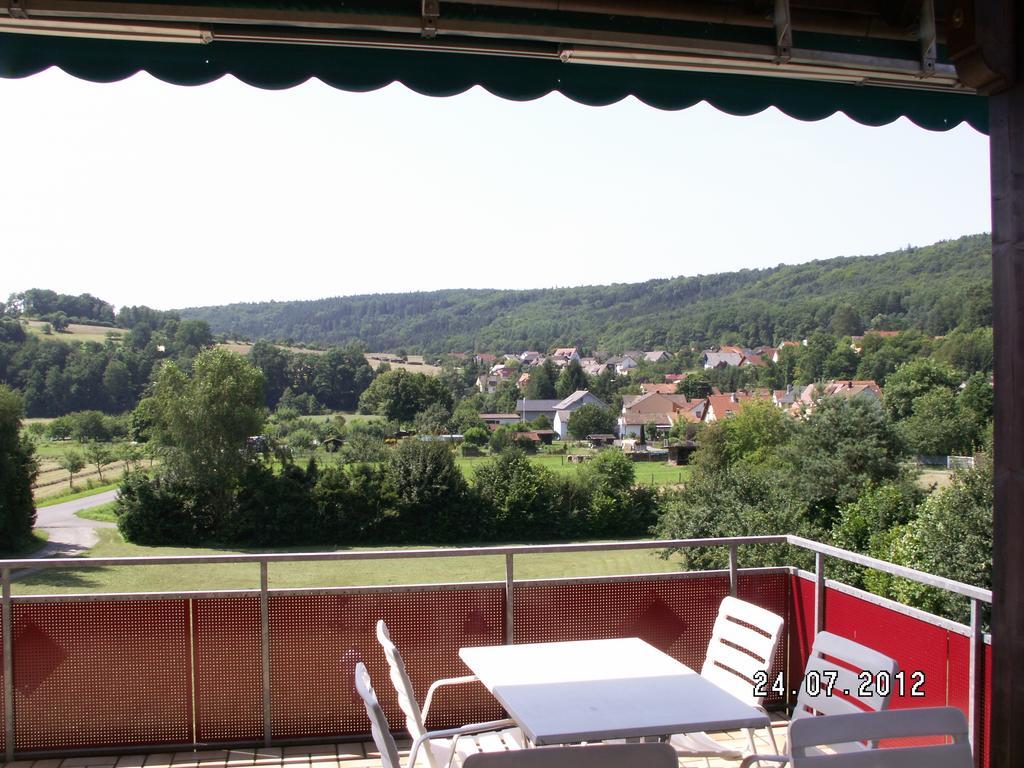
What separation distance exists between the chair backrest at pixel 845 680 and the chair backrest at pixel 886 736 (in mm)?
770

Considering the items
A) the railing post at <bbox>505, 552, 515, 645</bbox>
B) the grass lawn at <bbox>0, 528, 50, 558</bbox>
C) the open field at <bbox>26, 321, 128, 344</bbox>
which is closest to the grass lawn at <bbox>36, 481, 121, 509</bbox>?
the grass lawn at <bbox>0, 528, 50, 558</bbox>

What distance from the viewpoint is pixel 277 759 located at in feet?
12.0

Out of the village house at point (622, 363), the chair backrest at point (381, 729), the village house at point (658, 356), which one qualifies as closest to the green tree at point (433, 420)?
the village house at point (622, 363)

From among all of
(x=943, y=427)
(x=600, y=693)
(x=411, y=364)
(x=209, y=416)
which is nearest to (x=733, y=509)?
(x=943, y=427)

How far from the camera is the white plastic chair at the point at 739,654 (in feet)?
10.2

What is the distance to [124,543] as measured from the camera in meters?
52.1

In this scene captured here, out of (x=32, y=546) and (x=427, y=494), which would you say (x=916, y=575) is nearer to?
(x=427, y=494)

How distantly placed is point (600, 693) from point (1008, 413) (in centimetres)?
138

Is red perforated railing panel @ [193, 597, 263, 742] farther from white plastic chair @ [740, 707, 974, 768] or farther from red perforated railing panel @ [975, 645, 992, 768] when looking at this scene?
red perforated railing panel @ [975, 645, 992, 768]

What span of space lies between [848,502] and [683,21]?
43.6 metres

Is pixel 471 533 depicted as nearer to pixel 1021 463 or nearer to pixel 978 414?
pixel 978 414

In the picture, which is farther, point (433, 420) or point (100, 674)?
point (433, 420)

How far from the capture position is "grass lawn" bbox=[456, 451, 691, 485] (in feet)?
181

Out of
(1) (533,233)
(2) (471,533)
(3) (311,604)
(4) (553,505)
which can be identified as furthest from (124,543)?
(3) (311,604)
